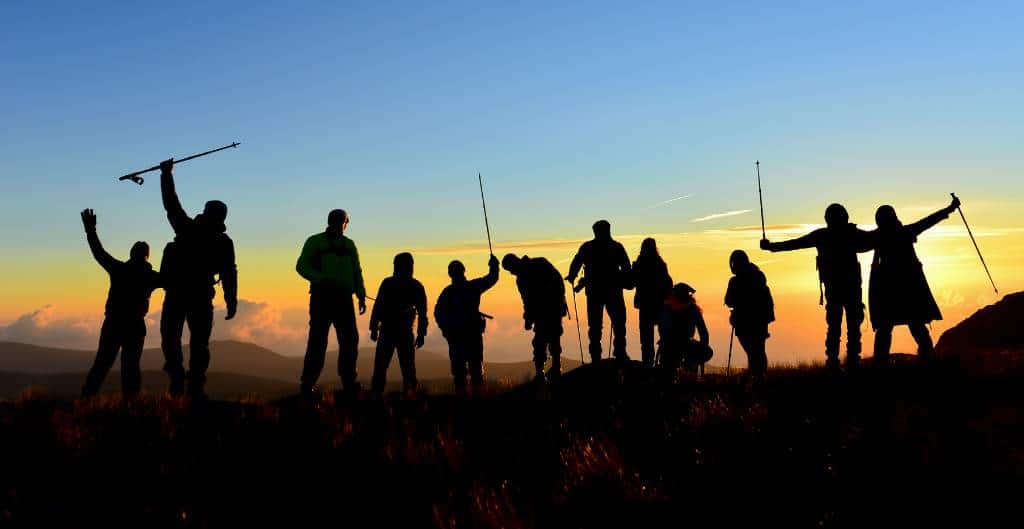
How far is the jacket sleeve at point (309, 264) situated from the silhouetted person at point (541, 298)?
3262mm

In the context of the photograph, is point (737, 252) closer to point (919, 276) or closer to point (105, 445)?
point (919, 276)

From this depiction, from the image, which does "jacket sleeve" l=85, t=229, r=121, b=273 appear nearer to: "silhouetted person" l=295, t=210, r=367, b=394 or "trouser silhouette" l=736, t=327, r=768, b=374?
"silhouetted person" l=295, t=210, r=367, b=394

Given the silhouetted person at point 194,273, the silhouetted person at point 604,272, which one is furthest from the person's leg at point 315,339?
the silhouetted person at point 604,272

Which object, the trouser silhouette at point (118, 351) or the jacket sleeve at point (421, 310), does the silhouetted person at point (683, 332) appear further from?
the trouser silhouette at point (118, 351)

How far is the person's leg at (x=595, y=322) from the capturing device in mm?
12484

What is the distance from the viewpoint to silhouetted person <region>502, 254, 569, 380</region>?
12.5 m

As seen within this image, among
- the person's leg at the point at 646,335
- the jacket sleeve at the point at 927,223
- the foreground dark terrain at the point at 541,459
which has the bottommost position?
the foreground dark terrain at the point at 541,459

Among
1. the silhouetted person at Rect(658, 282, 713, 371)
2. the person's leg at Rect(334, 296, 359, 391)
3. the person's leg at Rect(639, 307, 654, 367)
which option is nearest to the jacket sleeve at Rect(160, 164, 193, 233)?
the person's leg at Rect(334, 296, 359, 391)

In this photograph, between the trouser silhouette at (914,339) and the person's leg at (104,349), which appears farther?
the trouser silhouette at (914,339)

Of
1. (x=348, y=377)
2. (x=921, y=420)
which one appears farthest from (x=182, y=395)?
(x=921, y=420)

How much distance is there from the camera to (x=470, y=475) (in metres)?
7.07

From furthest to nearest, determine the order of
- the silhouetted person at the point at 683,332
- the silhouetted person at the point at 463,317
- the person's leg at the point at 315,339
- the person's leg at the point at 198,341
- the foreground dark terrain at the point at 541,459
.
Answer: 1. the silhouetted person at the point at 683,332
2. the silhouetted person at the point at 463,317
3. the person's leg at the point at 315,339
4. the person's leg at the point at 198,341
5. the foreground dark terrain at the point at 541,459

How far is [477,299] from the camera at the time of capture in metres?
12.2

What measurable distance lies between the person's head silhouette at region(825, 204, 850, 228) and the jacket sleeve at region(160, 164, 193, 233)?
8.74 metres
